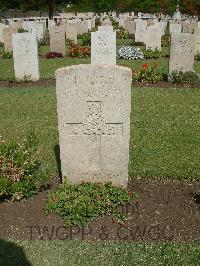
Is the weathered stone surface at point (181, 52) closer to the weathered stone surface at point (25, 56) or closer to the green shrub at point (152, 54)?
the weathered stone surface at point (25, 56)

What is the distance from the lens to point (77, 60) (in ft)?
57.6

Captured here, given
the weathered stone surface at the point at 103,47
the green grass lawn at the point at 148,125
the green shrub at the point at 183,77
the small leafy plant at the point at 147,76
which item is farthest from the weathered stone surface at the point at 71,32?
the green grass lawn at the point at 148,125

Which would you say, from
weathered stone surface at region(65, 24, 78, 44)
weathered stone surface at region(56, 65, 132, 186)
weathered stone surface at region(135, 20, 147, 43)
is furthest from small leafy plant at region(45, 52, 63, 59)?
weathered stone surface at region(56, 65, 132, 186)

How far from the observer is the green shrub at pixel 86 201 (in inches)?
204

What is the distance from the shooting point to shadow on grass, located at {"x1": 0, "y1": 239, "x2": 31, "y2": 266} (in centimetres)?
438

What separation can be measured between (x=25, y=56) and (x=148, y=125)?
627 cm

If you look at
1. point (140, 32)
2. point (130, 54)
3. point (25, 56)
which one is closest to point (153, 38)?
point (130, 54)

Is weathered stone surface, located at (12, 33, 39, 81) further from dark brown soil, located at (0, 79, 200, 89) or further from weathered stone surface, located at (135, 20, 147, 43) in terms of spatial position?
weathered stone surface, located at (135, 20, 147, 43)

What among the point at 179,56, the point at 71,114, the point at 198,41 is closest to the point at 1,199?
the point at 71,114

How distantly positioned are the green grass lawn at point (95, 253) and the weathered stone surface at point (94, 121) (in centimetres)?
128

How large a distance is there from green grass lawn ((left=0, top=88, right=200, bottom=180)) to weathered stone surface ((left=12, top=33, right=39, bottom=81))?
1365 millimetres

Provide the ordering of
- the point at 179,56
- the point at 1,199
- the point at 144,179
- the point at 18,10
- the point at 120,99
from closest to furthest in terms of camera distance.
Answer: the point at 120,99
the point at 1,199
the point at 144,179
the point at 179,56
the point at 18,10

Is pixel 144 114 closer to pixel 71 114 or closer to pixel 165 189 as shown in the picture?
pixel 165 189

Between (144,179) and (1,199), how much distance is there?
2237 millimetres
